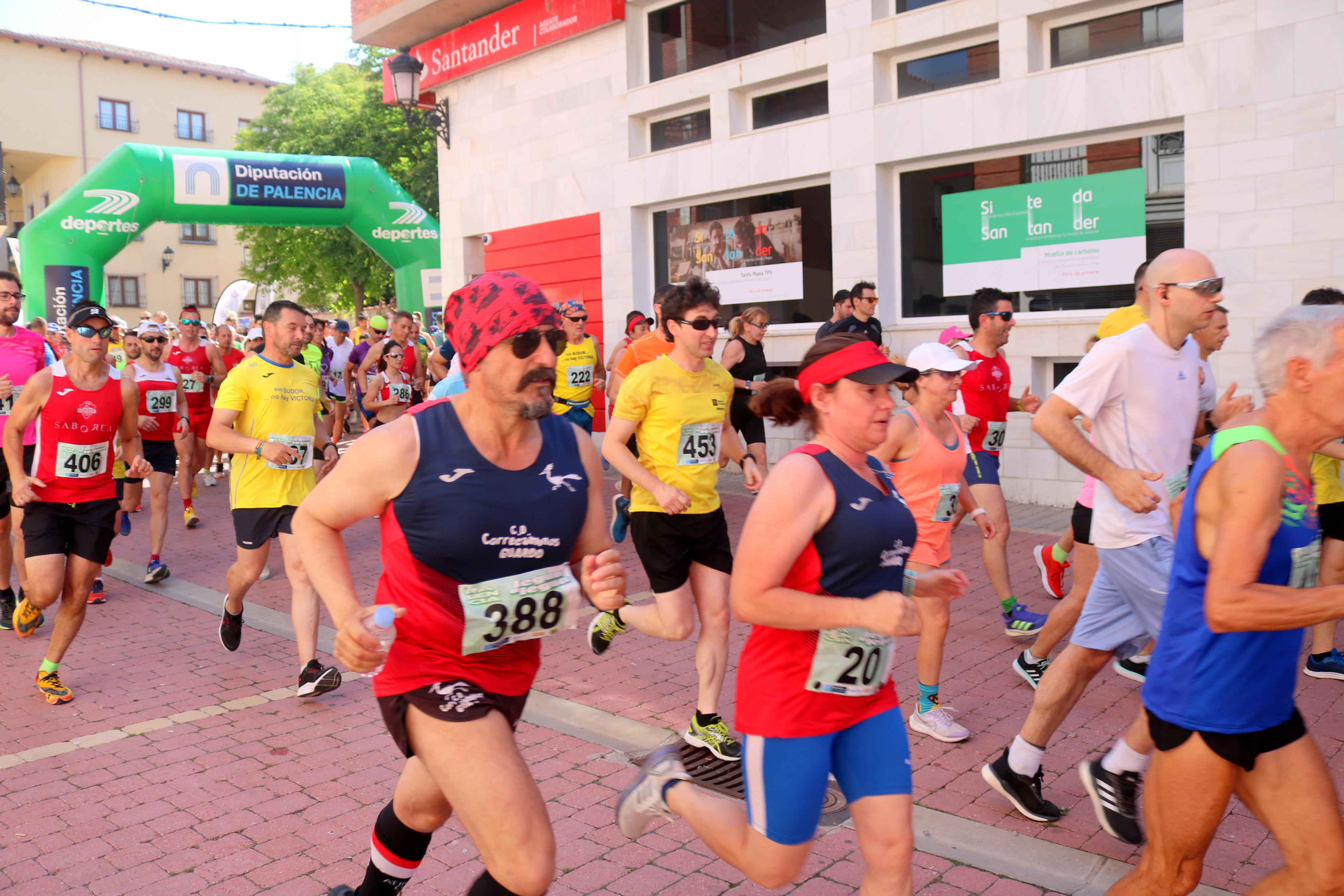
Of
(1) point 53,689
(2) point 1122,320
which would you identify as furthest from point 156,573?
(2) point 1122,320

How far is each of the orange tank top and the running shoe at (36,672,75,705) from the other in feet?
15.0

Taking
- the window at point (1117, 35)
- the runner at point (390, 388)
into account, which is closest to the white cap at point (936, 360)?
the window at point (1117, 35)

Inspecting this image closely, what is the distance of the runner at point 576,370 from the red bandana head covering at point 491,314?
289 inches

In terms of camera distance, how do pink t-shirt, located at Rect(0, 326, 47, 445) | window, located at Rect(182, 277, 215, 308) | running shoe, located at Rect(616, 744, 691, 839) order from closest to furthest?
running shoe, located at Rect(616, 744, 691, 839)
pink t-shirt, located at Rect(0, 326, 47, 445)
window, located at Rect(182, 277, 215, 308)

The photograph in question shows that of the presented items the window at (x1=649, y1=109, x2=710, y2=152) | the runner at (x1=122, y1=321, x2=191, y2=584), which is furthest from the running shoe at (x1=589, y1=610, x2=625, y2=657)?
the window at (x1=649, y1=109, x2=710, y2=152)

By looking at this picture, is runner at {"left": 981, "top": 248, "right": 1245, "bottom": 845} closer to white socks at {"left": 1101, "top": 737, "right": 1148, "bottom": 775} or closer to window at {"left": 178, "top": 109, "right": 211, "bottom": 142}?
white socks at {"left": 1101, "top": 737, "right": 1148, "bottom": 775}

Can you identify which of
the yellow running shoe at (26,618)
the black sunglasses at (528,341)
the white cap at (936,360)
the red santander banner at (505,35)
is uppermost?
the red santander banner at (505,35)

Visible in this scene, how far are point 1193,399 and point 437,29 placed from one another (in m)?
16.0

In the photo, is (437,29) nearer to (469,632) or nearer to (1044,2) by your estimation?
(1044,2)

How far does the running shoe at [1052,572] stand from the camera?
23.6ft

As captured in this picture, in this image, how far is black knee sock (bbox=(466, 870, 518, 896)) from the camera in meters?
2.67

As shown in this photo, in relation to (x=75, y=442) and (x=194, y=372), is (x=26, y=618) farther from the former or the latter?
(x=194, y=372)

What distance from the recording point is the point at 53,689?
19.4ft

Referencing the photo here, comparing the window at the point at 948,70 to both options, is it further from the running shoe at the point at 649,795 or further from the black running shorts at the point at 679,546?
the running shoe at the point at 649,795
